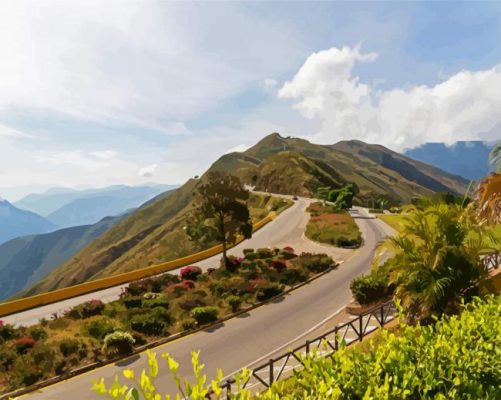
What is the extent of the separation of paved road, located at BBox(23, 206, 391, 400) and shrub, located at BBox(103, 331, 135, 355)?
0.68 meters

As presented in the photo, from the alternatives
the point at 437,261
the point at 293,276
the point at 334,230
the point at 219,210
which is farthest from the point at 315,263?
the point at 437,261

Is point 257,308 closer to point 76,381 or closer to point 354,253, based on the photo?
point 76,381

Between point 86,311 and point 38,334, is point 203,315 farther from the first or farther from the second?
point 38,334

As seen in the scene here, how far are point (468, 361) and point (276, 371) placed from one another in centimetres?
1026

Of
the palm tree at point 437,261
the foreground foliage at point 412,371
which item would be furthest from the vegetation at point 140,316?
the foreground foliage at point 412,371

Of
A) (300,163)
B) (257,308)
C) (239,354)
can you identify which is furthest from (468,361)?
(300,163)

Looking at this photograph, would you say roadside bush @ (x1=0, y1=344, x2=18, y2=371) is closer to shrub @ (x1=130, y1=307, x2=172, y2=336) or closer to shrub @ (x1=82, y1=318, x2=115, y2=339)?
shrub @ (x1=82, y1=318, x2=115, y2=339)

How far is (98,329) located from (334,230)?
1444 inches

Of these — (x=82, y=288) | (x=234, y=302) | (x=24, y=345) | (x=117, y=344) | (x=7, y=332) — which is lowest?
(x=234, y=302)

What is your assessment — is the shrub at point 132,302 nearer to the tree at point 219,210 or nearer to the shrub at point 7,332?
the shrub at point 7,332

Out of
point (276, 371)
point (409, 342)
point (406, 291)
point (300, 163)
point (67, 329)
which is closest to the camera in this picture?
point (409, 342)

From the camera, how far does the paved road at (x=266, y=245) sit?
2545 cm

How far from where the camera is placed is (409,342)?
20.8 ft

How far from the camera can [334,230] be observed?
166ft
